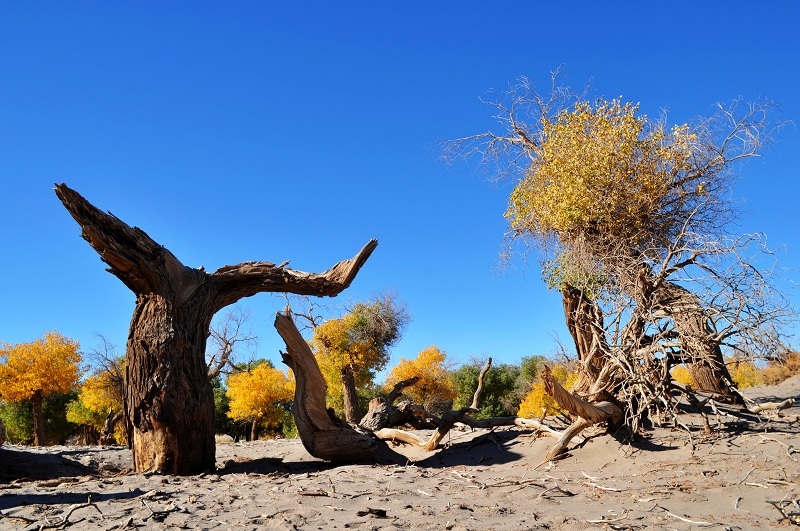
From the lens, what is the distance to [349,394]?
2319 centimetres

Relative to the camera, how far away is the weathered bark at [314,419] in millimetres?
9297

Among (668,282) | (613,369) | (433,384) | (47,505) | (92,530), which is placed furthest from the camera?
(433,384)

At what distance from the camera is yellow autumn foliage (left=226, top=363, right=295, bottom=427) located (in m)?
27.5

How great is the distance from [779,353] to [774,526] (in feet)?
14.2

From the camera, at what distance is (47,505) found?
580cm

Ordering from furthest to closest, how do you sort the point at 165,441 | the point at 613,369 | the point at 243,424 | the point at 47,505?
the point at 243,424
the point at 613,369
the point at 165,441
the point at 47,505

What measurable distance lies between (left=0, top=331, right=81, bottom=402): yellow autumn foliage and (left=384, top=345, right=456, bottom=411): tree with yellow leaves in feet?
51.0

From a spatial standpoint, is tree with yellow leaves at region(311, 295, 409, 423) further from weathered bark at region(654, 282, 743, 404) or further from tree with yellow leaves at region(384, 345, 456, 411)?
weathered bark at region(654, 282, 743, 404)

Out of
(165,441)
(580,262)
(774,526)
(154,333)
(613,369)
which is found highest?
(580,262)

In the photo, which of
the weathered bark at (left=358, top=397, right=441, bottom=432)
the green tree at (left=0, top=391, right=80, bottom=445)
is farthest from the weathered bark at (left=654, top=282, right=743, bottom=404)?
the green tree at (left=0, top=391, right=80, bottom=445)

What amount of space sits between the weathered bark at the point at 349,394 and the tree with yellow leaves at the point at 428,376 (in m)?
6.19

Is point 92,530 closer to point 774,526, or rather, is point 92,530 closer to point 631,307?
point 774,526

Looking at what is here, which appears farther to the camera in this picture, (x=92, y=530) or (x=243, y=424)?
(x=243, y=424)

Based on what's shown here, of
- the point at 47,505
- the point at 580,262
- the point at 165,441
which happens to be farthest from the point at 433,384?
the point at 47,505
